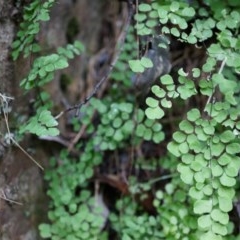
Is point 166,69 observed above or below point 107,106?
above

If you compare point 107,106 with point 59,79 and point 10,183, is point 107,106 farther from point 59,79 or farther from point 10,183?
point 10,183

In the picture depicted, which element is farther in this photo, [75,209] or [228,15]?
[75,209]

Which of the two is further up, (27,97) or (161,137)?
(27,97)

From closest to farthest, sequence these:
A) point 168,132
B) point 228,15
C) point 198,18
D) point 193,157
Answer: point 193,157 < point 228,15 < point 198,18 < point 168,132

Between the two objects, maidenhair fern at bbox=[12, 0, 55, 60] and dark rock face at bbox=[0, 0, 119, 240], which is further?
dark rock face at bbox=[0, 0, 119, 240]

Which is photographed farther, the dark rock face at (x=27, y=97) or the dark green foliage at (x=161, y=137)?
the dark rock face at (x=27, y=97)

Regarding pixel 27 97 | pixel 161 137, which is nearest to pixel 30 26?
pixel 27 97

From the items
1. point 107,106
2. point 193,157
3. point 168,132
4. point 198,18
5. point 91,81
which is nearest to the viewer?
point 193,157

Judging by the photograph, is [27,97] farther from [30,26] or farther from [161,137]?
[161,137]

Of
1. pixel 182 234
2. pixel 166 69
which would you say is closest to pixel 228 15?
pixel 166 69

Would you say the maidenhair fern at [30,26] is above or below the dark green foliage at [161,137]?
above

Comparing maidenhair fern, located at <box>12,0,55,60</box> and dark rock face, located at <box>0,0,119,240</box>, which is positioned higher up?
maidenhair fern, located at <box>12,0,55,60</box>
